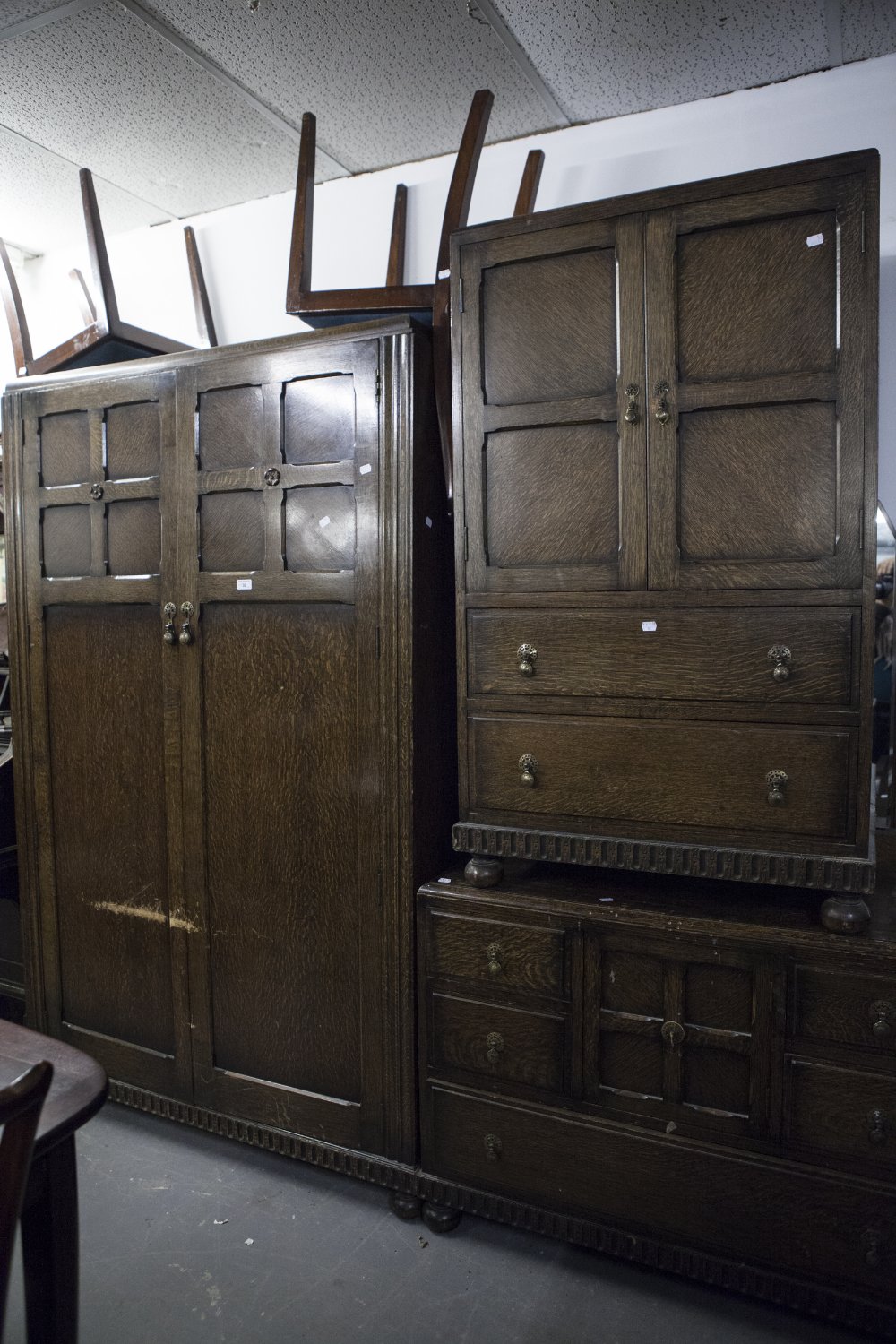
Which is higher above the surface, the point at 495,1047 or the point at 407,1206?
the point at 495,1047

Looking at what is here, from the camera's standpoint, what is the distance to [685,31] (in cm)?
215

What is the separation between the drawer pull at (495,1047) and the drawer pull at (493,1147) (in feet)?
0.58

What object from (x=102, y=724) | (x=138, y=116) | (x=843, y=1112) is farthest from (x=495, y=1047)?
(x=138, y=116)

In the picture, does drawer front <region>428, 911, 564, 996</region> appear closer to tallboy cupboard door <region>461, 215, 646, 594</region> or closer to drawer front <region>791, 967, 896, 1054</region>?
drawer front <region>791, 967, 896, 1054</region>

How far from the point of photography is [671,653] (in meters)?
1.88

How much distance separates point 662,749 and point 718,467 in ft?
1.92

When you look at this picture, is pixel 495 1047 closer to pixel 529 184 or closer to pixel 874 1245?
pixel 874 1245

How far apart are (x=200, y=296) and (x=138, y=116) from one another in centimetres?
59

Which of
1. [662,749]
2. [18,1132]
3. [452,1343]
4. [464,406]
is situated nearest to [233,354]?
[464,406]

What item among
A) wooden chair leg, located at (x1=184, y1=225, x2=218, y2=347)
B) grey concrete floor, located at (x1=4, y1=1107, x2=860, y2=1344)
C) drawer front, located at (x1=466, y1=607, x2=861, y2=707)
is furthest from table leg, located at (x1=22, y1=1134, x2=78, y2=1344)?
wooden chair leg, located at (x1=184, y1=225, x2=218, y2=347)

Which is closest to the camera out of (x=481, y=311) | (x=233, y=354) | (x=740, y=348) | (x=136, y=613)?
(x=740, y=348)

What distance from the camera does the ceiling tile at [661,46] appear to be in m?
2.08

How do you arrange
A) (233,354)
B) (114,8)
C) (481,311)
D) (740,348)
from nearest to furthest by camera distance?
(740,348), (481,311), (114,8), (233,354)

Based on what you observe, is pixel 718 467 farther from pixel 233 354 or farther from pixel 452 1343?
pixel 452 1343
